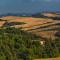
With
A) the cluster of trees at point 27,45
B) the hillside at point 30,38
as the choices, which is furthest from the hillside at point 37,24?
the cluster of trees at point 27,45

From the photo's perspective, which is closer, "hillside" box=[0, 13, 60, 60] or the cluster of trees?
"hillside" box=[0, 13, 60, 60]

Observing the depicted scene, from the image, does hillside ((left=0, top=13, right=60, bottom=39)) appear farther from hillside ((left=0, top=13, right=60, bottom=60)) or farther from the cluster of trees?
the cluster of trees

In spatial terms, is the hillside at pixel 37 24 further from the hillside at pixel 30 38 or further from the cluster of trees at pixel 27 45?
the cluster of trees at pixel 27 45

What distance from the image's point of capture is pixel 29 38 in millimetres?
17828

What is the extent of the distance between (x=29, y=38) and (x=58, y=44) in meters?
1.97

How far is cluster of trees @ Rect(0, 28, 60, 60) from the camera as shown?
562 inches

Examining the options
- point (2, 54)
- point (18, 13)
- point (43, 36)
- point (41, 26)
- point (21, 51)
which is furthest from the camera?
point (18, 13)

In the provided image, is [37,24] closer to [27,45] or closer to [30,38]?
[30,38]

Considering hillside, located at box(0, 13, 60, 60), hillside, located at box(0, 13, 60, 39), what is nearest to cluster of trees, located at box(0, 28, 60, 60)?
hillside, located at box(0, 13, 60, 60)

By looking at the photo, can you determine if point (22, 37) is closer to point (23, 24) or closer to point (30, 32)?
point (30, 32)

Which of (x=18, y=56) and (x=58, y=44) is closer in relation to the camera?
(x=18, y=56)

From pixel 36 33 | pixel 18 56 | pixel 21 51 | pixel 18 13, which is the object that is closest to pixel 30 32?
pixel 36 33

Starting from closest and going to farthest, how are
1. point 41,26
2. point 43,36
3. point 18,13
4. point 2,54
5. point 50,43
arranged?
1. point 2,54
2. point 50,43
3. point 43,36
4. point 41,26
5. point 18,13

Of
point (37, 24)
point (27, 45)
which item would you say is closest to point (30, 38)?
point (27, 45)
